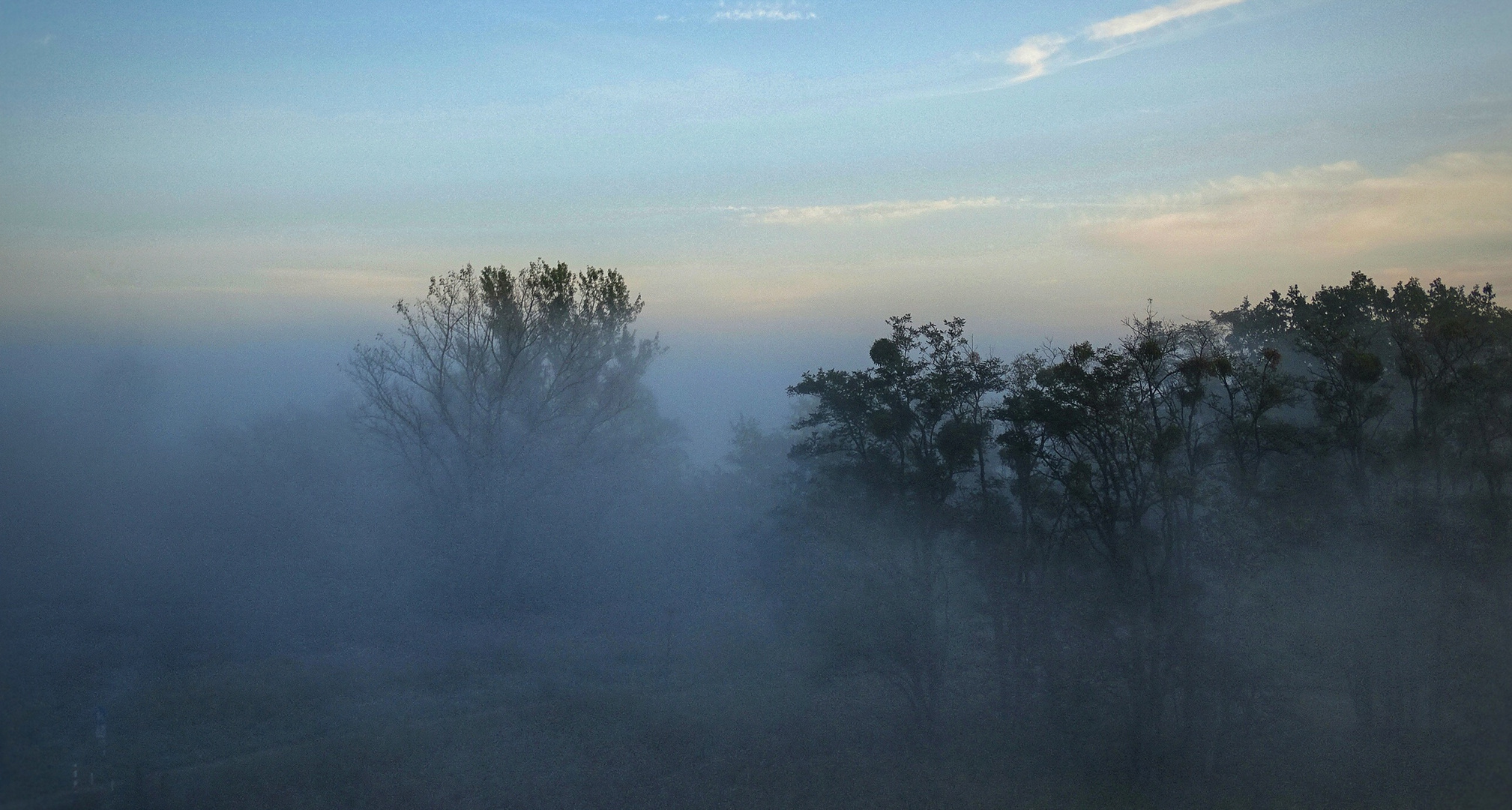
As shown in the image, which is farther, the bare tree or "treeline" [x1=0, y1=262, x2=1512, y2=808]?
the bare tree

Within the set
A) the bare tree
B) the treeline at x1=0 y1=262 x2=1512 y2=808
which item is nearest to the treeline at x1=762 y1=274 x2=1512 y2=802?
the treeline at x1=0 y1=262 x2=1512 y2=808

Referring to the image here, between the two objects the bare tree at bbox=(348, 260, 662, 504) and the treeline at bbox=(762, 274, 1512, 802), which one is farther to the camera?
the bare tree at bbox=(348, 260, 662, 504)

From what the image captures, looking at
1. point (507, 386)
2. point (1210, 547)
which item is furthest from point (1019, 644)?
point (507, 386)

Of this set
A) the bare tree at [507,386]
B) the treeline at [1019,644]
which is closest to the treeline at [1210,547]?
the treeline at [1019,644]

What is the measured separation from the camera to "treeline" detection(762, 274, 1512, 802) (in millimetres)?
16906

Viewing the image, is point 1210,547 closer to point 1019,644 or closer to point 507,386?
point 1019,644

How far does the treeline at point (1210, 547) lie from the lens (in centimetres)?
1691

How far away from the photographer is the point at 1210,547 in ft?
57.3

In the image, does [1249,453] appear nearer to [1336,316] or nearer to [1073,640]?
[1336,316]

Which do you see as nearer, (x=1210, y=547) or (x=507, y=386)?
(x=1210, y=547)

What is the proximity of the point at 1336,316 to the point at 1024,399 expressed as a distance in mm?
6764

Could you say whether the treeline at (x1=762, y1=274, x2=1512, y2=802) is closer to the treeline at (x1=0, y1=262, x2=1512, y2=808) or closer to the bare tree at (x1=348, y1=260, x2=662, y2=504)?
the treeline at (x1=0, y1=262, x2=1512, y2=808)

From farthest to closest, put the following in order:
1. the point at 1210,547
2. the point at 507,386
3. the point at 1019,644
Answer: the point at 507,386 → the point at 1019,644 → the point at 1210,547

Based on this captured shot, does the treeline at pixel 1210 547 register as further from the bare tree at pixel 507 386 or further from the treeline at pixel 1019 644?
the bare tree at pixel 507 386
